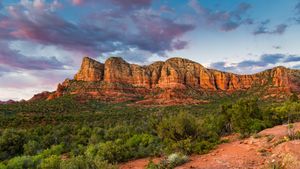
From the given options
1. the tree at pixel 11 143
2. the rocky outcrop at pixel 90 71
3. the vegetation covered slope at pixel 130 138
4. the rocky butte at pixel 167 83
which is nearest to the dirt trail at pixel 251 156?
the vegetation covered slope at pixel 130 138

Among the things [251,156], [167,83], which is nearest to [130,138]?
[251,156]

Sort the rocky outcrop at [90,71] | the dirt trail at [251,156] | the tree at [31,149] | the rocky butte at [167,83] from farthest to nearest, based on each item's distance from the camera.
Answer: the rocky outcrop at [90,71] < the rocky butte at [167,83] < the tree at [31,149] < the dirt trail at [251,156]

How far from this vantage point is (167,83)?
127688mm

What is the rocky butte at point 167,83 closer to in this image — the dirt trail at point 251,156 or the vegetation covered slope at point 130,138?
the vegetation covered slope at point 130,138

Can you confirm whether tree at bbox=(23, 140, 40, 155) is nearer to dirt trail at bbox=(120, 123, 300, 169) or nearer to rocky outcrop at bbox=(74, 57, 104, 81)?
dirt trail at bbox=(120, 123, 300, 169)

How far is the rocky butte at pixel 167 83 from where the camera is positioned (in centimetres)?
9656

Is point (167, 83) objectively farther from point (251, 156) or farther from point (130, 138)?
point (251, 156)

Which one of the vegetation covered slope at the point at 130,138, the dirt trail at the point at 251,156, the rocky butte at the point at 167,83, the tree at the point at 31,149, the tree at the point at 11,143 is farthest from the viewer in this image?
the rocky butte at the point at 167,83

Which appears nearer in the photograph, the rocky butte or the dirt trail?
the dirt trail

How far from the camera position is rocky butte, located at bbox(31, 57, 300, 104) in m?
96.6

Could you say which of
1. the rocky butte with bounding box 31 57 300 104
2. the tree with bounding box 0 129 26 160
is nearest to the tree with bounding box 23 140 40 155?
the tree with bounding box 0 129 26 160

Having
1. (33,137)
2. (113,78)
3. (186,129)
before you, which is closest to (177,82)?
(113,78)

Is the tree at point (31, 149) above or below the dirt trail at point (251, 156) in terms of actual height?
below

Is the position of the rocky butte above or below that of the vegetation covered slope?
above
